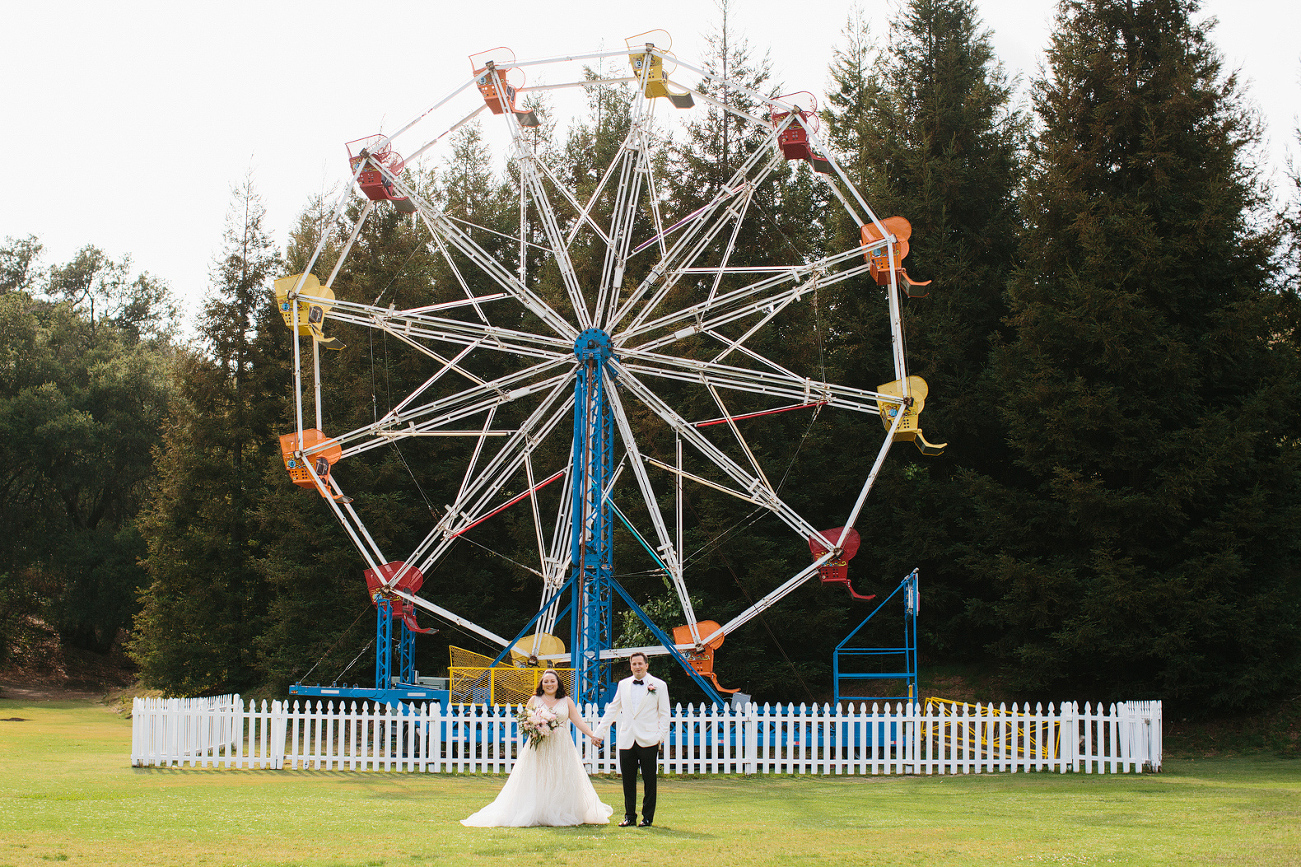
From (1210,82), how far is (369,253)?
19.8 m

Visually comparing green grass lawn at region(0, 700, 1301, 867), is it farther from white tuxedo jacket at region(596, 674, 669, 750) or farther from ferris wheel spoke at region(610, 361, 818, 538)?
ferris wheel spoke at region(610, 361, 818, 538)

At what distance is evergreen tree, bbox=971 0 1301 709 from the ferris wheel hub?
27.6ft

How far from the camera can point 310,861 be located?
594cm

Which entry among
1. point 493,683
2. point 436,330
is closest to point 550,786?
point 493,683

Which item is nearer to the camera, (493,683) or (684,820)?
(684,820)

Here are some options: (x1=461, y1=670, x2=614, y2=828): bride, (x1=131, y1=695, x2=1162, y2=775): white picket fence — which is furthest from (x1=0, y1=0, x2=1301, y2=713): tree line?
(x1=461, y1=670, x2=614, y2=828): bride

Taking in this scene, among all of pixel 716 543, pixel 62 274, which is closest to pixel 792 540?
pixel 716 543

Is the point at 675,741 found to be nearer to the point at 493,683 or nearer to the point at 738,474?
the point at 493,683

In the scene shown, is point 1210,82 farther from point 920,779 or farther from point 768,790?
point 768,790

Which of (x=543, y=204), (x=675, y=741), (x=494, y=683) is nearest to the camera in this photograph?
(x=675, y=741)

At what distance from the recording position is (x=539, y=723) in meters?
7.73

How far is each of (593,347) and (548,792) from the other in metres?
8.45

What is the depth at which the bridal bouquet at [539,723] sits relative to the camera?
25.4ft

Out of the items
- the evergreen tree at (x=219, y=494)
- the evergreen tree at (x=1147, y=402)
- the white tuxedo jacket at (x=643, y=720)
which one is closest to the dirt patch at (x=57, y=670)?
the evergreen tree at (x=219, y=494)
